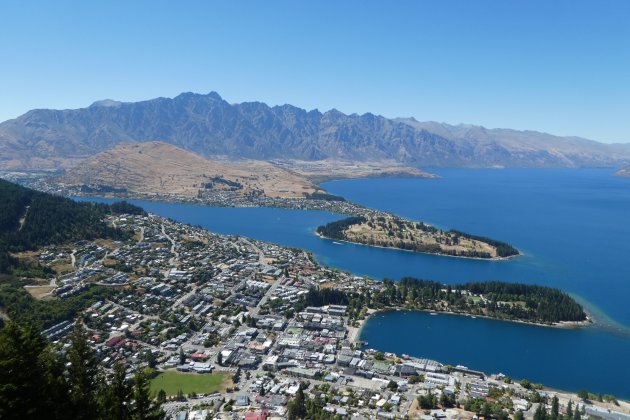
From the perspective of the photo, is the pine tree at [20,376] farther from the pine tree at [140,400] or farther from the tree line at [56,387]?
the pine tree at [140,400]

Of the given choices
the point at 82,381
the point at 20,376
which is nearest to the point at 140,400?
the point at 82,381

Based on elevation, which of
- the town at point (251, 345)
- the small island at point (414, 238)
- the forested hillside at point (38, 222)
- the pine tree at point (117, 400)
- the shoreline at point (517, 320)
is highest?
the pine tree at point (117, 400)

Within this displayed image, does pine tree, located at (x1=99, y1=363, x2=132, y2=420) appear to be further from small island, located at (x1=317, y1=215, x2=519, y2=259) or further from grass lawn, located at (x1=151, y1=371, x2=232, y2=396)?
small island, located at (x1=317, y1=215, x2=519, y2=259)

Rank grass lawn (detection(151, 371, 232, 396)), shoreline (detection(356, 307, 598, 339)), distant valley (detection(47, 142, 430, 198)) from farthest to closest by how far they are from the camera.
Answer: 1. distant valley (detection(47, 142, 430, 198))
2. shoreline (detection(356, 307, 598, 339))
3. grass lawn (detection(151, 371, 232, 396))

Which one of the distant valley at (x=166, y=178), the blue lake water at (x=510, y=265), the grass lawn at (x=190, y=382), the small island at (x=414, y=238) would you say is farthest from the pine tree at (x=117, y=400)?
the distant valley at (x=166, y=178)

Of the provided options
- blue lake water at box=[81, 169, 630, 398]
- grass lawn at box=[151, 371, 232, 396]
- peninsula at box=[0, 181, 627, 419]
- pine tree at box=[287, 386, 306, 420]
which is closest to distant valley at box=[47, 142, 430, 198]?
blue lake water at box=[81, 169, 630, 398]

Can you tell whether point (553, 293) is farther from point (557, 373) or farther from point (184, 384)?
point (184, 384)

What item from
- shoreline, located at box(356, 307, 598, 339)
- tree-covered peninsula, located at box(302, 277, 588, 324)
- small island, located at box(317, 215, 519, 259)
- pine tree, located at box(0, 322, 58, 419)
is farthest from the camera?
small island, located at box(317, 215, 519, 259)
